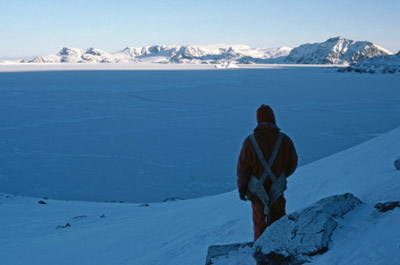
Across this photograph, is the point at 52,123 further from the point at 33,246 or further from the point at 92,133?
the point at 33,246

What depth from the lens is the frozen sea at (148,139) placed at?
301 inches

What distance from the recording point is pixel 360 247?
2.17 meters

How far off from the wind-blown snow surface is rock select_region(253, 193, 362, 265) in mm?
68

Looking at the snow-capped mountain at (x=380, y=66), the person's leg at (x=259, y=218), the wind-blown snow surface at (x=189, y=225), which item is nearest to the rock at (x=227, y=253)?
the wind-blown snow surface at (x=189, y=225)

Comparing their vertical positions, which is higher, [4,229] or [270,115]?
[270,115]

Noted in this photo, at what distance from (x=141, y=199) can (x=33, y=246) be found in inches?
103

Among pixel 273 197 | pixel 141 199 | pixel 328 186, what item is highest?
pixel 273 197

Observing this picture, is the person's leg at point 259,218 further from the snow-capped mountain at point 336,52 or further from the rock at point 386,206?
the snow-capped mountain at point 336,52

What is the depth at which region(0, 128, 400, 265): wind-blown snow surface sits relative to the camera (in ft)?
7.59

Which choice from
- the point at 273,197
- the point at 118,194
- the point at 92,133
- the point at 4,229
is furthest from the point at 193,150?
the point at 273,197

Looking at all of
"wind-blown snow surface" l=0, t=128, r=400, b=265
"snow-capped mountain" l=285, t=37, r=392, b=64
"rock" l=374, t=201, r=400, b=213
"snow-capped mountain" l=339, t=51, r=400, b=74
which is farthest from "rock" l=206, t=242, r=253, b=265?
"snow-capped mountain" l=285, t=37, r=392, b=64

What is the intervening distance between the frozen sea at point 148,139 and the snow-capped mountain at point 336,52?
153777mm

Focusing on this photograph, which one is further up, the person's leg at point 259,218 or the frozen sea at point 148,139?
the person's leg at point 259,218

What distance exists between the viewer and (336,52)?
568 ft
